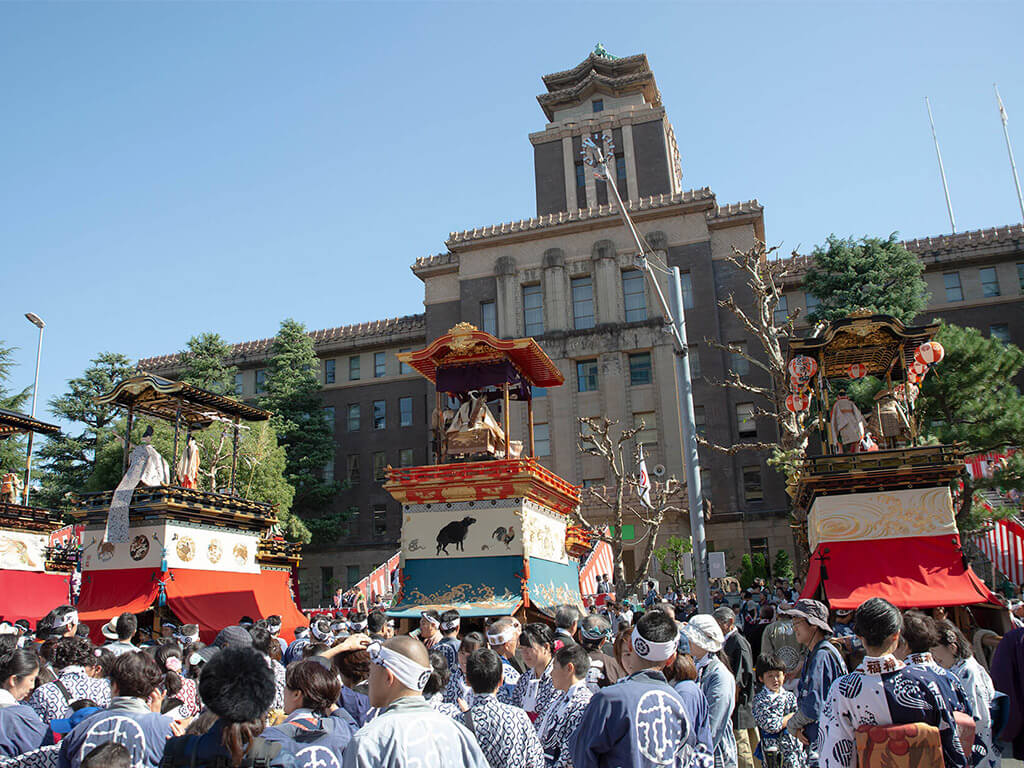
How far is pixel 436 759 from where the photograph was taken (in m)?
3.63

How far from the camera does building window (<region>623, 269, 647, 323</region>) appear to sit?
4381 centimetres

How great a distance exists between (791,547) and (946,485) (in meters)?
24.3

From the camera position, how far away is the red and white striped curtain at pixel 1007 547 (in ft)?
72.8

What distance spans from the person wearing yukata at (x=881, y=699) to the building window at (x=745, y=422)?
3780cm

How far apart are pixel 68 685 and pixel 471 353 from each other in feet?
55.5

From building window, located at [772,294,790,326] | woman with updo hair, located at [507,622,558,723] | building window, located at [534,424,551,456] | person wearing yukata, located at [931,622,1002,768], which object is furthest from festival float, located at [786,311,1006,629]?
building window, located at [772,294,790,326]

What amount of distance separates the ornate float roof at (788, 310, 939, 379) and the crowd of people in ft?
37.9

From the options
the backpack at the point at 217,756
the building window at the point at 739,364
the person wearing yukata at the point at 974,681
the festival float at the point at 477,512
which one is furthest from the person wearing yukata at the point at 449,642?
the building window at the point at 739,364

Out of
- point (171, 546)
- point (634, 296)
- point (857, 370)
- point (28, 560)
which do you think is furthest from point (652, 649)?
point (634, 296)

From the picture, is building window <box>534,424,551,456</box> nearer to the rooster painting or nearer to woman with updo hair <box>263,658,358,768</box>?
the rooster painting

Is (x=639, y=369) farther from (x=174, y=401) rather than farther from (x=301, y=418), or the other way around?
(x=174, y=401)

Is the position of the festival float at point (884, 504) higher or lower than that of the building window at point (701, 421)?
lower

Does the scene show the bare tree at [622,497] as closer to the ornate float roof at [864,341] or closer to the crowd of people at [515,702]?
the ornate float roof at [864,341]

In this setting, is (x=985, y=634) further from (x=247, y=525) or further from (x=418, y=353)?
(x=247, y=525)
